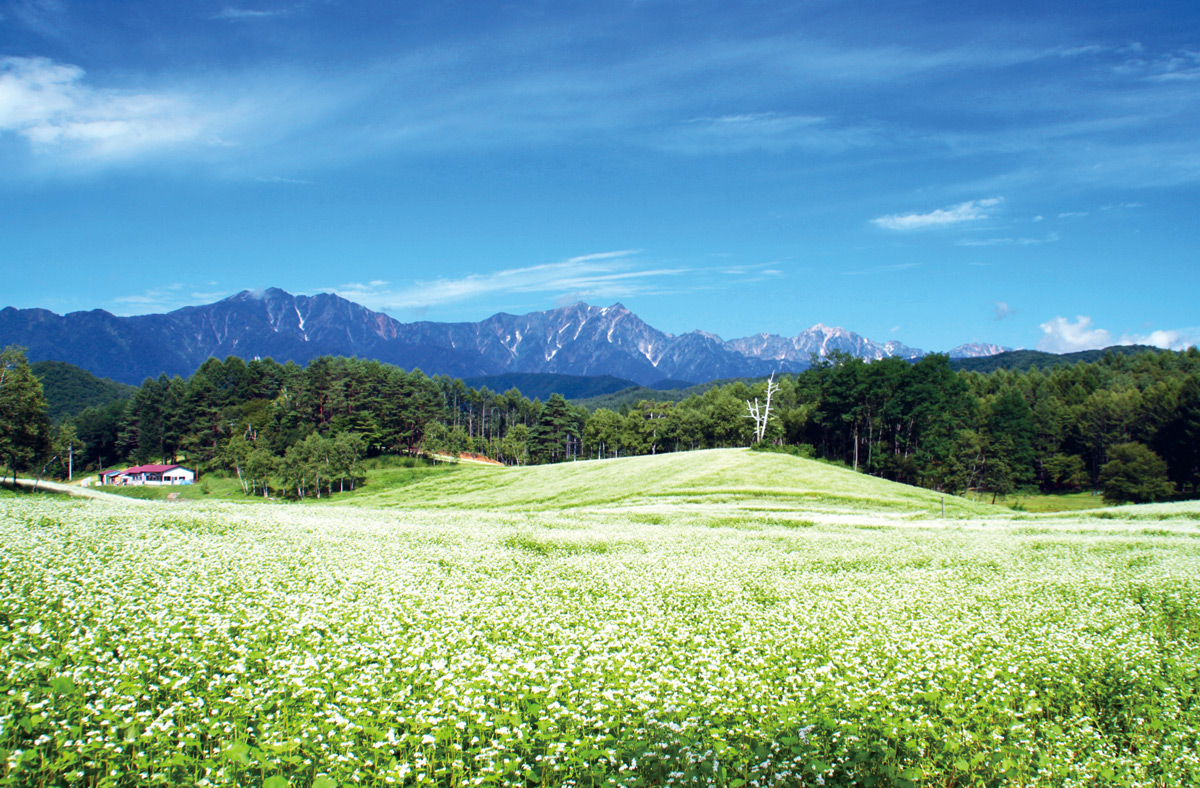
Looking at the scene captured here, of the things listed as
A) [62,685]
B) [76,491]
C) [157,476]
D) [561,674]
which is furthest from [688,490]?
[157,476]

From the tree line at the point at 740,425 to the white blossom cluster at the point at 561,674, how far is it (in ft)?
205

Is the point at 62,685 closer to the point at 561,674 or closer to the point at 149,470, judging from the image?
the point at 561,674

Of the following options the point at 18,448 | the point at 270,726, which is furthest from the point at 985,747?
the point at 18,448

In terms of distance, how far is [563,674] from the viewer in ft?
30.9

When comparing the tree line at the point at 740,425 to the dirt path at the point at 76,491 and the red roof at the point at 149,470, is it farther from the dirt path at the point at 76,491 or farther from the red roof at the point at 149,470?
the red roof at the point at 149,470

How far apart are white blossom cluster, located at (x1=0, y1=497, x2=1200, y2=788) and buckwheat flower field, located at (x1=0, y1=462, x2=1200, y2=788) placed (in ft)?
0.17

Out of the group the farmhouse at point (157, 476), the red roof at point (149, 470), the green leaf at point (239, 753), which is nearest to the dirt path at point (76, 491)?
the green leaf at point (239, 753)

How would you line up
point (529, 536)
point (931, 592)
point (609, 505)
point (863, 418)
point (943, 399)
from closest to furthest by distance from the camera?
point (931, 592)
point (529, 536)
point (609, 505)
point (943, 399)
point (863, 418)

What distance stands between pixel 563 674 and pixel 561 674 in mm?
32

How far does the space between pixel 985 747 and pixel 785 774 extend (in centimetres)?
314

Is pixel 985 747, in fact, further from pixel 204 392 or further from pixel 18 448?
pixel 204 392

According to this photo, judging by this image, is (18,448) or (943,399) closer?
(18,448)

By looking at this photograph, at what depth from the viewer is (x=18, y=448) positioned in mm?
59156

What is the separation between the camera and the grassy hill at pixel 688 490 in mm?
53441
